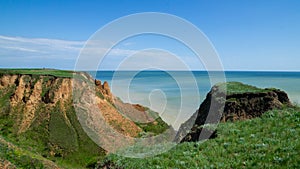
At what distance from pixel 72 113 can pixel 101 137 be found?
15237 mm

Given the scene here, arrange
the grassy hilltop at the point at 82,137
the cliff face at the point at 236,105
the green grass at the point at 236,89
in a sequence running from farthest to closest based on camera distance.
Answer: the green grass at the point at 236,89 < the cliff face at the point at 236,105 < the grassy hilltop at the point at 82,137

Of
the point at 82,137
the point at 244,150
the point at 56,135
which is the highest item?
the point at 244,150

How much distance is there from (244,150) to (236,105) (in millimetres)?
9590

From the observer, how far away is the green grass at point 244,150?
1063cm

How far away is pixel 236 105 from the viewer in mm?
21125

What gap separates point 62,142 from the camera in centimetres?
6931

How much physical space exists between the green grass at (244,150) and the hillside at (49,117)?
53513 millimetres

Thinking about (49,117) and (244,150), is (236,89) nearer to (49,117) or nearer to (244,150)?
(244,150)

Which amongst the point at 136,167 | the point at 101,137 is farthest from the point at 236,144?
the point at 101,137

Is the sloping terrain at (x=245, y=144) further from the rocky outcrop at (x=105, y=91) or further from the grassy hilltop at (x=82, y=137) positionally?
the rocky outcrop at (x=105, y=91)

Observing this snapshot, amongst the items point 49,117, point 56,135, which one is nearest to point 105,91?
point 49,117

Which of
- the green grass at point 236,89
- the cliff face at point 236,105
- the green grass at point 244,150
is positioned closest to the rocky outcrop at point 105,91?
the green grass at point 236,89

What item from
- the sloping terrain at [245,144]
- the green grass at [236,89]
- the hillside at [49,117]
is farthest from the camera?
the hillside at [49,117]

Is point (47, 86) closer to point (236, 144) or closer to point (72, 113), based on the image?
point (72, 113)
